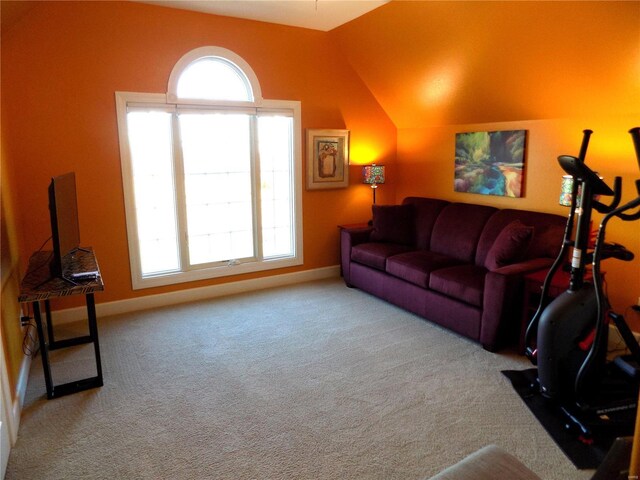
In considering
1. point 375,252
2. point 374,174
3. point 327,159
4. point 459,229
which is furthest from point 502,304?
point 327,159

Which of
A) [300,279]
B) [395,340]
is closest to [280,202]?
[300,279]

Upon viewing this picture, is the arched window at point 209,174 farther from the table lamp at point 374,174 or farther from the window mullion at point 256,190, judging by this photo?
the table lamp at point 374,174

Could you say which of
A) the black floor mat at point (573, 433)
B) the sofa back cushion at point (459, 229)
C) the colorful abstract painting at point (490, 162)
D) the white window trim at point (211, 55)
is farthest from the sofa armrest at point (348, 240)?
the black floor mat at point (573, 433)

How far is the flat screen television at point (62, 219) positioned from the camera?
2672 millimetres

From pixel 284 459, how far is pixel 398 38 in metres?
3.73

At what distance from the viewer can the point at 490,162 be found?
4.52m

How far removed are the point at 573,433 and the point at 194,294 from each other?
3508mm

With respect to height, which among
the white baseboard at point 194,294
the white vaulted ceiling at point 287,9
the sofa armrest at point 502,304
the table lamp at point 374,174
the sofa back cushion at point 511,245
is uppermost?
the white vaulted ceiling at point 287,9

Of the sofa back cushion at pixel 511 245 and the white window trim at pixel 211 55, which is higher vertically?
the white window trim at pixel 211 55

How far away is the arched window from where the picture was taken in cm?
421

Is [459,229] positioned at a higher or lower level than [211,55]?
lower

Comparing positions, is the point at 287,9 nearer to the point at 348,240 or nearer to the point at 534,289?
the point at 348,240

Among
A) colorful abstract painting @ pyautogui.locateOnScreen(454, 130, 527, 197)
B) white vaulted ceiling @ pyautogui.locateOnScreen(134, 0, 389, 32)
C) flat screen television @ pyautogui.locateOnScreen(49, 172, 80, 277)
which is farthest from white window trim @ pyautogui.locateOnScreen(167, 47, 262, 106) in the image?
colorful abstract painting @ pyautogui.locateOnScreen(454, 130, 527, 197)

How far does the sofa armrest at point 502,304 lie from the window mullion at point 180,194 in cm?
289
